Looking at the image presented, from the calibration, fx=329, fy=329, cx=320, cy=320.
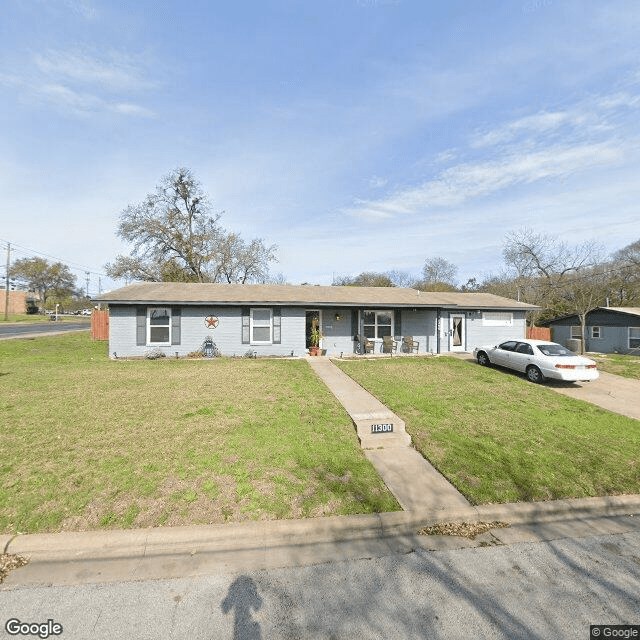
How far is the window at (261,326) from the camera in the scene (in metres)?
14.9

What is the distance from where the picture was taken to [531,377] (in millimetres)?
10875

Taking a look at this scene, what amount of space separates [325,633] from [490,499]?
108 inches

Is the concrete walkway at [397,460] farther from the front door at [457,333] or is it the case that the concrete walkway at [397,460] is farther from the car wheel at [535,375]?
the front door at [457,333]

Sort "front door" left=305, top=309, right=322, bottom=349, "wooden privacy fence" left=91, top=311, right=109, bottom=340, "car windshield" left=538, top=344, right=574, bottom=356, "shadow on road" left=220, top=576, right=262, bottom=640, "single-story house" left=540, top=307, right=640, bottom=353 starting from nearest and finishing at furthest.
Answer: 1. "shadow on road" left=220, top=576, right=262, bottom=640
2. "car windshield" left=538, top=344, right=574, bottom=356
3. "front door" left=305, top=309, right=322, bottom=349
4. "wooden privacy fence" left=91, top=311, right=109, bottom=340
5. "single-story house" left=540, top=307, right=640, bottom=353

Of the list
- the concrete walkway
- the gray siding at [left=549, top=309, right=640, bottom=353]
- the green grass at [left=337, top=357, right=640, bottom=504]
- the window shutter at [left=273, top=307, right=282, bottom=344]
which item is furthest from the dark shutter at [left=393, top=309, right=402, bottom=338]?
the gray siding at [left=549, top=309, right=640, bottom=353]

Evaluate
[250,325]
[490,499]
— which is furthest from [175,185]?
[490,499]

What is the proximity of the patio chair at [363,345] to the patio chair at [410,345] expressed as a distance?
1.72m

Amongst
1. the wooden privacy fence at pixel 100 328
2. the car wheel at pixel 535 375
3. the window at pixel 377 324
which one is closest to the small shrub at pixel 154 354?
the window at pixel 377 324

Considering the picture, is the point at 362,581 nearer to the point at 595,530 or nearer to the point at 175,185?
the point at 595,530

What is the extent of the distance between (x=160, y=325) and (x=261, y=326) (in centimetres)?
431

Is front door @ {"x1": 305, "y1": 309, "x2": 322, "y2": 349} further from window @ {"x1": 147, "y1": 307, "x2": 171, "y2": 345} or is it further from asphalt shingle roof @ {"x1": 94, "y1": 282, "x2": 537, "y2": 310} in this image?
window @ {"x1": 147, "y1": 307, "x2": 171, "y2": 345}

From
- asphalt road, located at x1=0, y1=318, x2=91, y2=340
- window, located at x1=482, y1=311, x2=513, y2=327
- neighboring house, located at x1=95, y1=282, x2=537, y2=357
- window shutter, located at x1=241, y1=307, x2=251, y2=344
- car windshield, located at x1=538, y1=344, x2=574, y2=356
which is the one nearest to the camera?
car windshield, located at x1=538, y1=344, x2=574, y2=356

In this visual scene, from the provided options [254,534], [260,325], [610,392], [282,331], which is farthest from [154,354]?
[610,392]

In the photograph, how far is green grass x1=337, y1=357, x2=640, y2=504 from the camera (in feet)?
14.9
